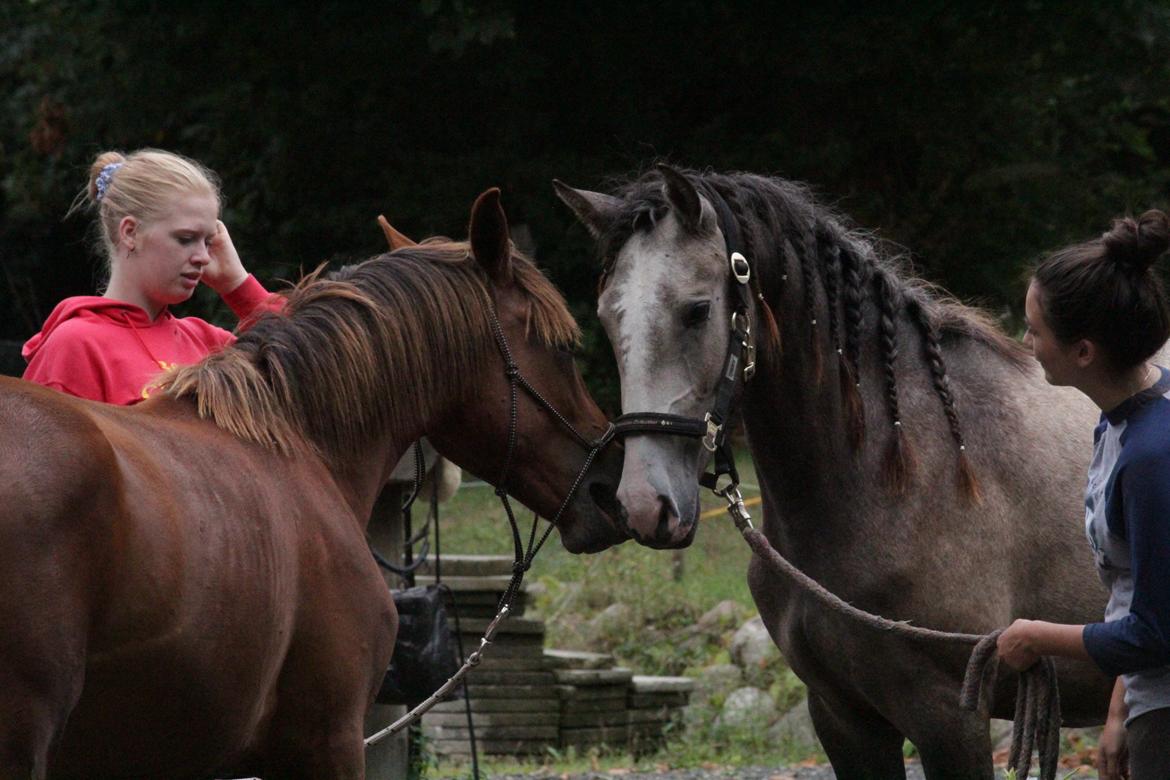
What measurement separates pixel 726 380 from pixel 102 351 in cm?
139

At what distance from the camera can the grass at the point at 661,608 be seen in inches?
320

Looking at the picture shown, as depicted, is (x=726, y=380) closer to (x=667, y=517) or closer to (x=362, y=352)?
(x=667, y=517)

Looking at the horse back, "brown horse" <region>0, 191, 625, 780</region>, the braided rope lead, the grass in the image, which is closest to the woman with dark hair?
the braided rope lead

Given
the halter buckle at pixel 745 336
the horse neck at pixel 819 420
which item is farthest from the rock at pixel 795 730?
the halter buckle at pixel 745 336

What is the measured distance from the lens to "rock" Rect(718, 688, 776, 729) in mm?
8297

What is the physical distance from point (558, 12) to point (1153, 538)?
11157mm

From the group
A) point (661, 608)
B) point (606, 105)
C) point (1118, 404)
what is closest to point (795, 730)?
point (661, 608)

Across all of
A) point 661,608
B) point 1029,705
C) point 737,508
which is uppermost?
point 737,508

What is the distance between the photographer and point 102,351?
3.23 metres

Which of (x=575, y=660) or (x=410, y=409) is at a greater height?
(x=410, y=409)

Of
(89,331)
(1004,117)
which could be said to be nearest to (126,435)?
(89,331)

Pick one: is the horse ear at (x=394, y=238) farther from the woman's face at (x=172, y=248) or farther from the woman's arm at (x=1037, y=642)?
the woman's arm at (x=1037, y=642)

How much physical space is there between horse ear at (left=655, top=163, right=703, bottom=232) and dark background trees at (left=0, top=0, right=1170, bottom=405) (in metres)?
8.37

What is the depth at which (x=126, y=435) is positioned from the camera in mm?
2543
